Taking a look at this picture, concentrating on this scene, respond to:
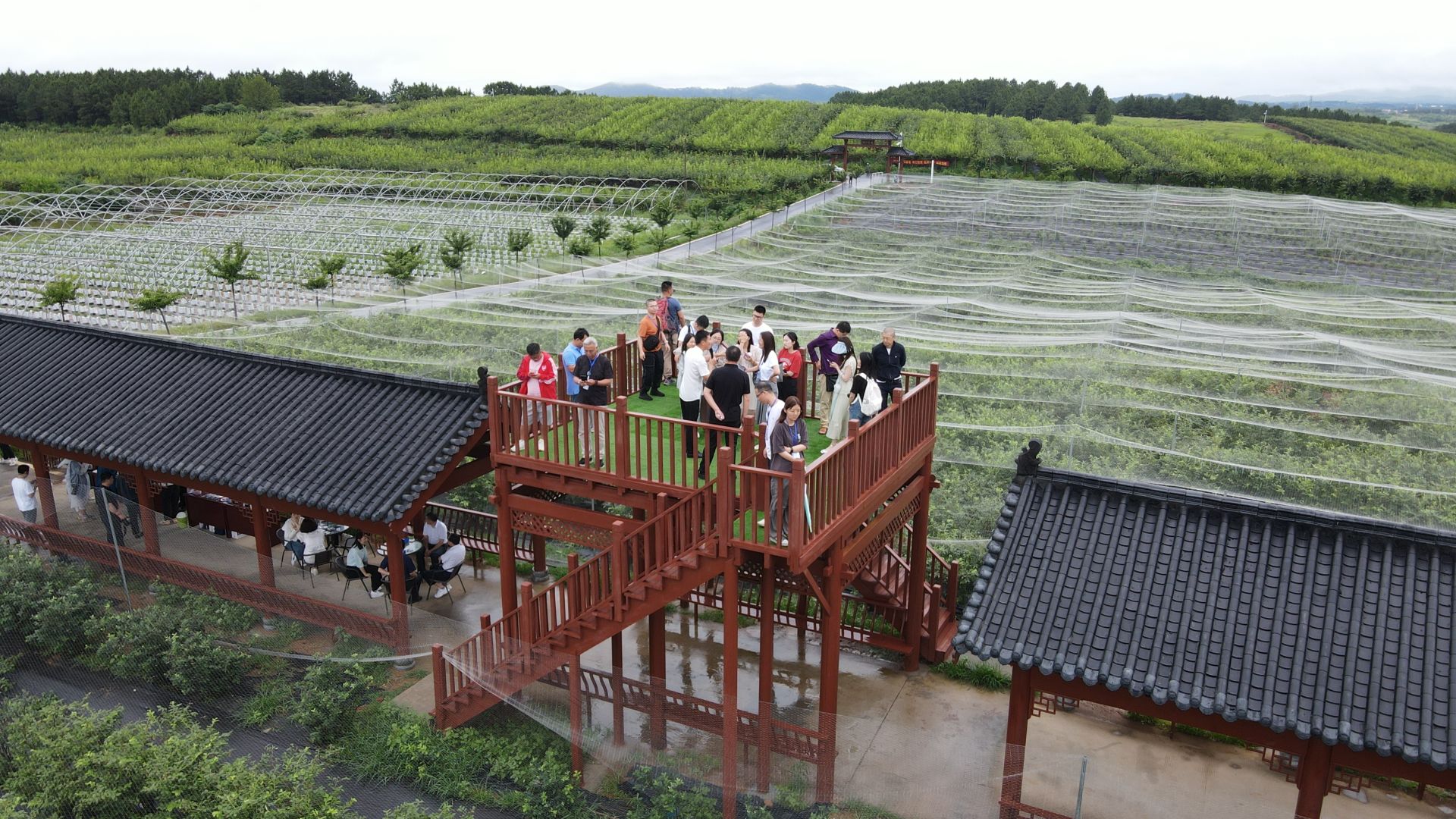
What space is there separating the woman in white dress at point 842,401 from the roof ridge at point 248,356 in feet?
13.7

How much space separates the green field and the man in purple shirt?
125ft

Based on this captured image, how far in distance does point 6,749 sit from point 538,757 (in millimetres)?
5401

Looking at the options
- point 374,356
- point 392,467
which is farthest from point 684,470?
point 374,356

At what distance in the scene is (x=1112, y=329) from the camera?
2094 centimetres

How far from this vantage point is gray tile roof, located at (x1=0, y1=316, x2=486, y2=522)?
11883 millimetres

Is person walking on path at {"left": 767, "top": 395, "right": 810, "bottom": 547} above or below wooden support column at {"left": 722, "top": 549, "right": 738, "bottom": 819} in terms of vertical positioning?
above

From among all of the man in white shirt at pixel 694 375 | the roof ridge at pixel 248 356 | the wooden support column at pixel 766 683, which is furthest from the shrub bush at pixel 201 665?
the wooden support column at pixel 766 683

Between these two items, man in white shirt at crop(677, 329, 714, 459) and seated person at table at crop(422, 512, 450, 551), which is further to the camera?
seated person at table at crop(422, 512, 450, 551)

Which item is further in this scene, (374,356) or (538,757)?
(374,356)

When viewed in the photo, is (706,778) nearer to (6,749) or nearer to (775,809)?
(775,809)

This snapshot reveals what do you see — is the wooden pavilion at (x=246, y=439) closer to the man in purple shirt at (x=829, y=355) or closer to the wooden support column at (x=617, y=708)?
the wooden support column at (x=617, y=708)

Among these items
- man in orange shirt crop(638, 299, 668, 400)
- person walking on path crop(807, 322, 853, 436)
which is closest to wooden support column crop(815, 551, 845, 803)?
person walking on path crop(807, 322, 853, 436)

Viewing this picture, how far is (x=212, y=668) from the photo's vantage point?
11.8 m

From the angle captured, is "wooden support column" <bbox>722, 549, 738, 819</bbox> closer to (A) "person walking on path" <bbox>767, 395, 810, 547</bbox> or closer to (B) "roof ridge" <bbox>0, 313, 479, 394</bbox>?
(A) "person walking on path" <bbox>767, 395, 810, 547</bbox>
